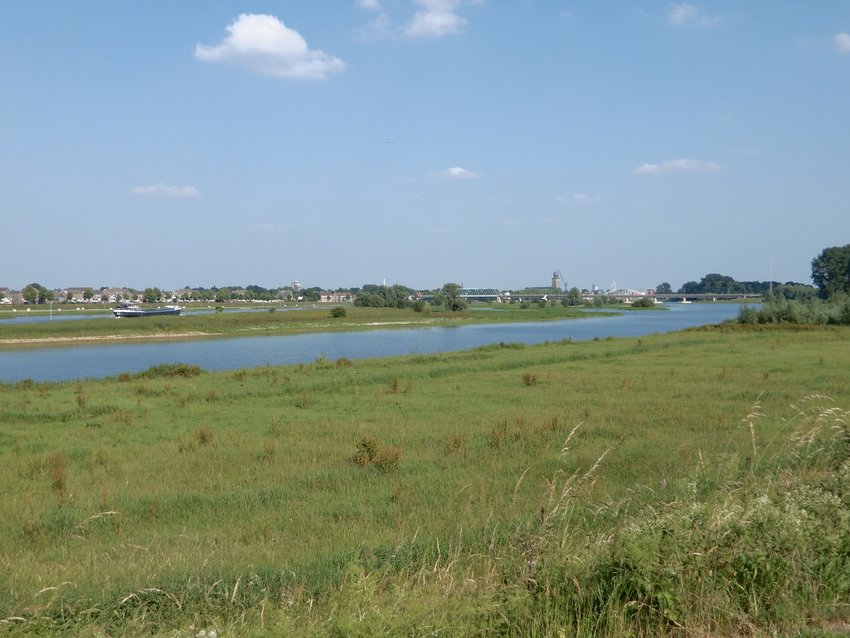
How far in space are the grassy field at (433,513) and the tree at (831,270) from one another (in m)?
87.3

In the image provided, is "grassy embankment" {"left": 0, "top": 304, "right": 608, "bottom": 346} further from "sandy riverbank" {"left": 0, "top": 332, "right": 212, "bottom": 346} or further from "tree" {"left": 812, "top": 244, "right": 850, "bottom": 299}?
"tree" {"left": 812, "top": 244, "right": 850, "bottom": 299}

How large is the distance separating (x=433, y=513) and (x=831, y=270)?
105708 mm

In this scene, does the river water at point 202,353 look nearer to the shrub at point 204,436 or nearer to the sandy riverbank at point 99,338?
the sandy riverbank at point 99,338

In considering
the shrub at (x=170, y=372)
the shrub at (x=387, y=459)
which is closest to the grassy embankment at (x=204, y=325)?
the shrub at (x=170, y=372)

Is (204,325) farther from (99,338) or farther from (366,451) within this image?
(366,451)

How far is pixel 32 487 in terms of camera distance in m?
9.68

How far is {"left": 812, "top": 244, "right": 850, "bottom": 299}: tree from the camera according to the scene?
304 ft

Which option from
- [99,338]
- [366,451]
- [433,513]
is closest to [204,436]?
[366,451]

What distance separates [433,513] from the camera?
24.9 feet

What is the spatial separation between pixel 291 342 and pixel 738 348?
36.4 meters

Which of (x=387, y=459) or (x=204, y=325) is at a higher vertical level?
(x=204, y=325)

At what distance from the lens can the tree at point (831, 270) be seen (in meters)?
92.8

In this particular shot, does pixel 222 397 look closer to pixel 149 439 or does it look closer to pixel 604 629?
pixel 149 439

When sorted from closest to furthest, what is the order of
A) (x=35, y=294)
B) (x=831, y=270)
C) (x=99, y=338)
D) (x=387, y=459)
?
(x=387, y=459) < (x=99, y=338) < (x=831, y=270) < (x=35, y=294)
